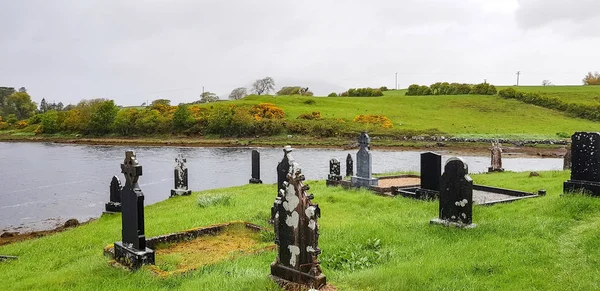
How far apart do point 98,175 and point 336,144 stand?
31.2 metres

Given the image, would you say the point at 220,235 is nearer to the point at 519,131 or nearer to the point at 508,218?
the point at 508,218

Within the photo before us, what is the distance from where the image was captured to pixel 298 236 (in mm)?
6965

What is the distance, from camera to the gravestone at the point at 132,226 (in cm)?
902

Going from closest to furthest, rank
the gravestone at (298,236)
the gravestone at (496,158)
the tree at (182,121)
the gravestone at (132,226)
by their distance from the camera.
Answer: the gravestone at (298,236), the gravestone at (132,226), the gravestone at (496,158), the tree at (182,121)

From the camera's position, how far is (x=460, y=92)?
102m

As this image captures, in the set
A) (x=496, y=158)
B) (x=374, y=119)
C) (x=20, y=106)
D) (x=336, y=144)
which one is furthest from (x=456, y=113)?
(x=20, y=106)

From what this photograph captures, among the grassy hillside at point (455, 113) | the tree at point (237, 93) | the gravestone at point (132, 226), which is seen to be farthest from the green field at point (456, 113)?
the gravestone at point (132, 226)

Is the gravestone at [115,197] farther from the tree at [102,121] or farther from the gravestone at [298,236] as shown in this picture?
the tree at [102,121]

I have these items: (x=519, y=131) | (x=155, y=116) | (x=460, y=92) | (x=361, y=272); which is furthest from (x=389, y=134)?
(x=361, y=272)

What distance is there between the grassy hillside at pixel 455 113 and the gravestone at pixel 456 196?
177ft

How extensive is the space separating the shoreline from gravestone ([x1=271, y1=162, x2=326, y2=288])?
42.8 metres

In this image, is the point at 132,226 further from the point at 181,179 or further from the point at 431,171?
the point at 181,179

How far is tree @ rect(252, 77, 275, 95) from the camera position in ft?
465

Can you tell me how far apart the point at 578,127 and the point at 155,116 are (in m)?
62.6
